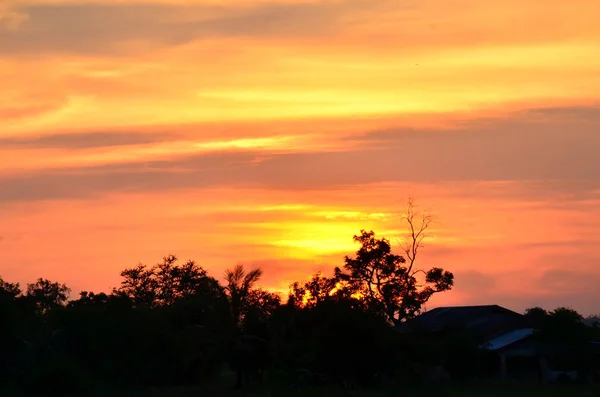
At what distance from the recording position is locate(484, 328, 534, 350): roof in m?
76.4

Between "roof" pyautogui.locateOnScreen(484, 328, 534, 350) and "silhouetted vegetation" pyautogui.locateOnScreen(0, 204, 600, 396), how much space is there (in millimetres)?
1620

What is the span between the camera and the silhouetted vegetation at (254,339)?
58062 mm

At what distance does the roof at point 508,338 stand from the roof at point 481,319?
0.75 m

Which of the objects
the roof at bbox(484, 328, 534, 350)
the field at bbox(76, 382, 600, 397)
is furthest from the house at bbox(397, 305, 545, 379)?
the field at bbox(76, 382, 600, 397)

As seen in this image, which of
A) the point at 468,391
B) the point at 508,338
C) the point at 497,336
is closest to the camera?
the point at 468,391

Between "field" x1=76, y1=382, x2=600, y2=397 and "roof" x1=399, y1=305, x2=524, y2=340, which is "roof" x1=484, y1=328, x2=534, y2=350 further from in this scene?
"field" x1=76, y1=382, x2=600, y2=397

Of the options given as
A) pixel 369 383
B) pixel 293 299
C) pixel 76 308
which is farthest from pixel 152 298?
pixel 369 383

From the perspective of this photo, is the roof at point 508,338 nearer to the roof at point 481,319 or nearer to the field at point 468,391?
the roof at point 481,319

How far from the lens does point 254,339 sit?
236 ft

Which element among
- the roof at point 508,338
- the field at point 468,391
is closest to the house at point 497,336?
the roof at point 508,338

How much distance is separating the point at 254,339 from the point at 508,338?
21316 mm

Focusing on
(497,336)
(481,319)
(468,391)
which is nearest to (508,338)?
(497,336)

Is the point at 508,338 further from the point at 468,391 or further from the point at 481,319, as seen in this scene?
the point at 468,391

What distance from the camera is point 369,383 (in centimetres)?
5988
